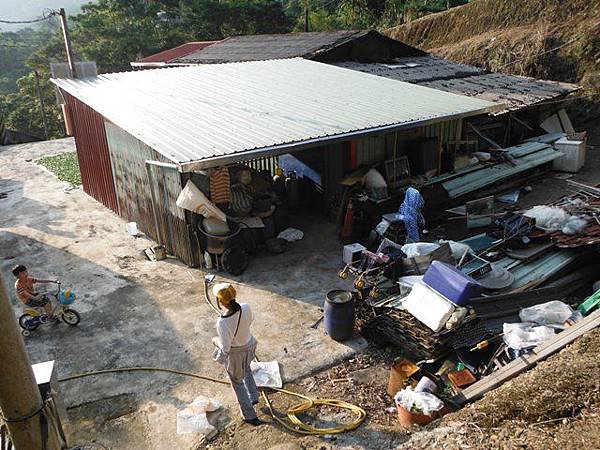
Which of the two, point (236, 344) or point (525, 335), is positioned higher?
point (236, 344)

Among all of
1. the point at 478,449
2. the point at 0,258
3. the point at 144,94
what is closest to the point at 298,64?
the point at 144,94

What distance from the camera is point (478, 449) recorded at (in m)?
4.47

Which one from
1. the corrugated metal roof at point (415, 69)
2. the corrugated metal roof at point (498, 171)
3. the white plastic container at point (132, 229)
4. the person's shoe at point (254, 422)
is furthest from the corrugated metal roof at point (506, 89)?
the person's shoe at point (254, 422)

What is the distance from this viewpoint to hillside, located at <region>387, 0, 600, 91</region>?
2020cm

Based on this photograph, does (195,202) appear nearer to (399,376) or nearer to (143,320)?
(143,320)

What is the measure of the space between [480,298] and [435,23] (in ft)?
79.1

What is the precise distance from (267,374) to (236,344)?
1.38m

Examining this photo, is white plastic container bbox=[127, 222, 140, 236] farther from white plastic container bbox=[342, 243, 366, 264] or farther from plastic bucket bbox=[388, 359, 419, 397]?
plastic bucket bbox=[388, 359, 419, 397]

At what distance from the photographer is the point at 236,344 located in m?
5.92

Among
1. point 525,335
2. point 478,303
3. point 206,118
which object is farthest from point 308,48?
point 525,335

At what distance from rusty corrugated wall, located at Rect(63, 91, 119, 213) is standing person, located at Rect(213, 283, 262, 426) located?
365 inches

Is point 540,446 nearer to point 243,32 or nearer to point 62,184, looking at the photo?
point 62,184

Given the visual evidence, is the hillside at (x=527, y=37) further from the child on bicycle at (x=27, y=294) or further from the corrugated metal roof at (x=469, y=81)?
the child on bicycle at (x=27, y=294)

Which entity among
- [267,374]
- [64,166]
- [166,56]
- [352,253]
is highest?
[166,56]
